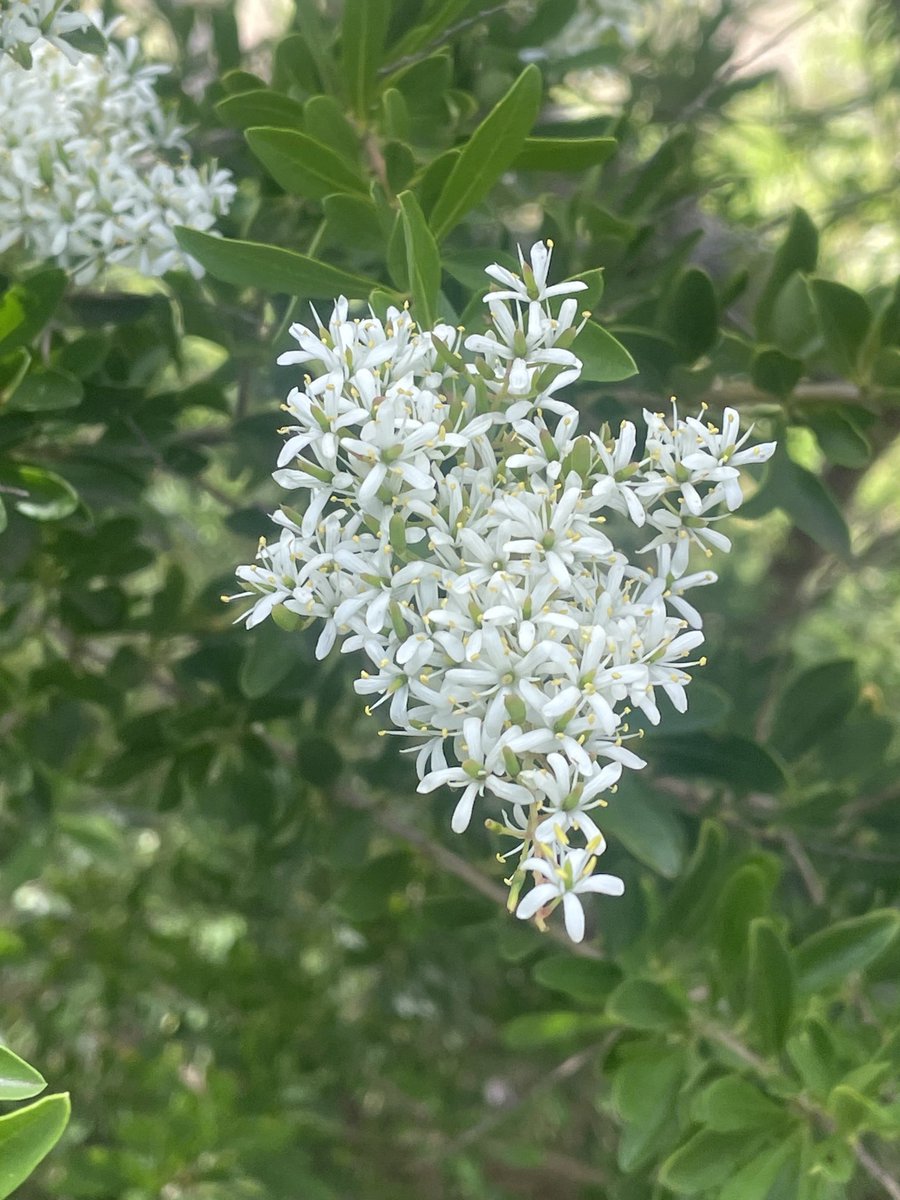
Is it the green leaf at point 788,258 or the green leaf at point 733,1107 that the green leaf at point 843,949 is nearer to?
the green leaf at point 733,1107

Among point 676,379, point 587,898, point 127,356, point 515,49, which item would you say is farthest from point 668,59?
point 587,898

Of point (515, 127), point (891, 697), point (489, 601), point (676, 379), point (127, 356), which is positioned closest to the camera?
point (489, 601)

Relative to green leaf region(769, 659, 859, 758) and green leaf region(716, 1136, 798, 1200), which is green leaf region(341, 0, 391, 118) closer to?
green leaf region(769, 659, 859, 758)

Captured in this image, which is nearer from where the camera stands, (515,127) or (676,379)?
(515,127)

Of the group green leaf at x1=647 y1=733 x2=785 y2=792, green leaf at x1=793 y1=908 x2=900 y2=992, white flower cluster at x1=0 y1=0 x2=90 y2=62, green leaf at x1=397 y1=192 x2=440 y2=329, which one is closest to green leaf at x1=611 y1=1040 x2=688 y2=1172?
green leaf at x1=793 y1=908 x2=900 y2=992

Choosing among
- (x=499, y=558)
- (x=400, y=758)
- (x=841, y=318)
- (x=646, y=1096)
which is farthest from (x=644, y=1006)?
(x=841, y=318)

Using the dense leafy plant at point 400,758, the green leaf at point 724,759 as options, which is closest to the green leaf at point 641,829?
the dense leafy plant at point 400,758

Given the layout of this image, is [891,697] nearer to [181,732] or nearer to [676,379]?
[676,379]

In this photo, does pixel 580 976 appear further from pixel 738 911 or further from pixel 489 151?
→ pixel 489 151
